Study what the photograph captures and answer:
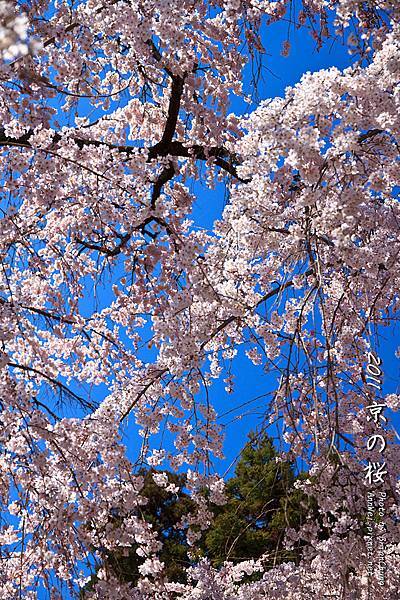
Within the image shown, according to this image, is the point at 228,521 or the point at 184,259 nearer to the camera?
the point at 184,259

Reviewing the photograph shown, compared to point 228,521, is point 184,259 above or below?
below

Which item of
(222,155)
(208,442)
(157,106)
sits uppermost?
(157,106)

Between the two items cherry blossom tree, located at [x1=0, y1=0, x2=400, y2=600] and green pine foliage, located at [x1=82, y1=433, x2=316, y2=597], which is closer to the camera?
cherry blossom tree, located at [x1=0, y1=0, x2=400, y2=600]

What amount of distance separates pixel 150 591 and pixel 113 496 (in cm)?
68

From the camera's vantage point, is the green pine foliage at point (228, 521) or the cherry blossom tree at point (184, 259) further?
the green pine foliage at point (228, 521)

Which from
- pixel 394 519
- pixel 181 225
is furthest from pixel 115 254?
pixel 394 519

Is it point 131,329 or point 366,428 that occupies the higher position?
point 131,329

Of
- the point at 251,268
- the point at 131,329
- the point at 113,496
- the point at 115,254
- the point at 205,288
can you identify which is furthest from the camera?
the point at 131,329

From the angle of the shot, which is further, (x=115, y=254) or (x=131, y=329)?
(x=131, y=329)

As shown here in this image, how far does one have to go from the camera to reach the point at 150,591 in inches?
161

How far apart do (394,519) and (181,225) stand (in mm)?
2675

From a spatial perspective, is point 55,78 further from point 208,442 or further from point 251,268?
point 208,442

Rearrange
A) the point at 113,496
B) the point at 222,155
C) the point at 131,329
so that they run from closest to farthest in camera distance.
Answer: the point at 113,496 < the point at 222,155 < the point at 131,329

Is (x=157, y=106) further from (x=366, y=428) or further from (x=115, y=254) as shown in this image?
(x=366, y=428)
